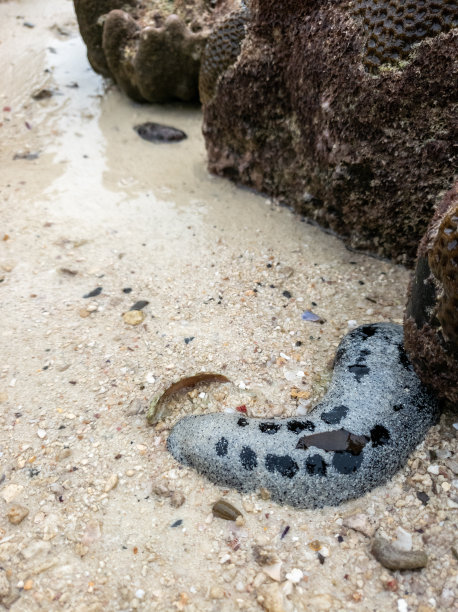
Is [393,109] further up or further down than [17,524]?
further up

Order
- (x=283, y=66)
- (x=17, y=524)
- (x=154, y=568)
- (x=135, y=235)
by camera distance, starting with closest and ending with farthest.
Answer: (x=154, y=568) → (x=17, y=524) → (x=283, y=66) → (x=135, y=235)

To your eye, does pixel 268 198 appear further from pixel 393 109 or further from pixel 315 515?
pixel 315 515

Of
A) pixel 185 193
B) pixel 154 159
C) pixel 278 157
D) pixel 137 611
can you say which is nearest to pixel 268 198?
pixel 278 157

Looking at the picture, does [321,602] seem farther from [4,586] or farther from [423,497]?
[4,586]

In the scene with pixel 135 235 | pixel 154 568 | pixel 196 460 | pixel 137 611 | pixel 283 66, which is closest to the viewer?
pixel 137 611

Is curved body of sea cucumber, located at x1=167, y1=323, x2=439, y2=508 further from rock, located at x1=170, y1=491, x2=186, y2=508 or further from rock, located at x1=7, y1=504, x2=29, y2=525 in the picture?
rock, located at x1=7, y1=504, x2=29, y2=525

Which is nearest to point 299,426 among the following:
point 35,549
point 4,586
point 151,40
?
point 35,549

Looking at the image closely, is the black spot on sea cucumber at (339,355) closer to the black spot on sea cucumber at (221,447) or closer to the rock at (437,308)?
the rock at (437,308)

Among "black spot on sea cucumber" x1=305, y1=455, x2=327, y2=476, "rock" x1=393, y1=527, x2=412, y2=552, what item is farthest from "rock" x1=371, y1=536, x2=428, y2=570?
"black spot on sea cucumber" x1=305, y1=455, x2=327, y2=476
